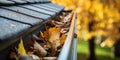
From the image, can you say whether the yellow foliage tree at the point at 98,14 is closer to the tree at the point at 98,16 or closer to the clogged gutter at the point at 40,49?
the tree at the point at 98,16

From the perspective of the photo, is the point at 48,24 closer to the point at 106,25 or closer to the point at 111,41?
the point at 106,25

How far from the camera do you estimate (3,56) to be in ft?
4.48

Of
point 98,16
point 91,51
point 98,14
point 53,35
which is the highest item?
point 53,35

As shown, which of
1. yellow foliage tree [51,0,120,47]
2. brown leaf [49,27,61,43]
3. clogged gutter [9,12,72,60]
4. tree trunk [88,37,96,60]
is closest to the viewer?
clogged gutter [9,12,72,60]

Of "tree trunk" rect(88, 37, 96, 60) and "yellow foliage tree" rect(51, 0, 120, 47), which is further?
"tree trunk" rect(88, 37, 96, 60)

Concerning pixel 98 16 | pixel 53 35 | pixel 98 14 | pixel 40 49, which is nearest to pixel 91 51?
pixel 98 16

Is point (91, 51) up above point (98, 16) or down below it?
below

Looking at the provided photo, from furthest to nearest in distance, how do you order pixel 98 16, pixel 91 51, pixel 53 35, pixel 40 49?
1. pixel 91 51
2. pixel 98 16
3. pixel 53 35
4. pixel 40 49

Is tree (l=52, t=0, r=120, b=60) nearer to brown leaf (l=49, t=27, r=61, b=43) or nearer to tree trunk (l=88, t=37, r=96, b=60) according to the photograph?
tree trunk (l=88, t=37, r=96, b=60)

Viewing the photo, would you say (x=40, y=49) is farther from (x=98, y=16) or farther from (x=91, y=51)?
(x=91, y=51)

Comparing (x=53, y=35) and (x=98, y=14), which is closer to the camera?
(x=53, y=35)

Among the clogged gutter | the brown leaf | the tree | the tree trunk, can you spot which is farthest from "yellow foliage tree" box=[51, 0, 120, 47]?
the clogged gutter

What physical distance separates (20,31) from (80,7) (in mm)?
15053

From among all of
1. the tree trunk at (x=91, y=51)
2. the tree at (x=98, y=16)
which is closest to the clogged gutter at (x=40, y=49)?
the tree at (x=98, y=16)
